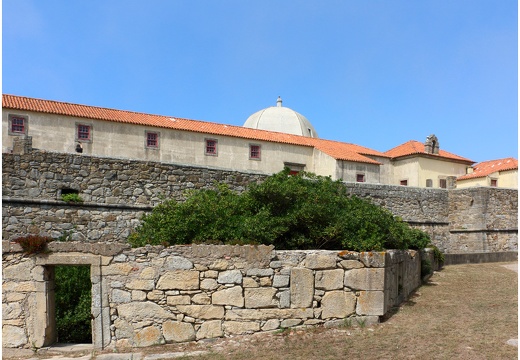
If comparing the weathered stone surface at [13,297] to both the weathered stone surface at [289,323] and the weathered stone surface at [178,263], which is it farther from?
the weathered stone surface at [289,323]

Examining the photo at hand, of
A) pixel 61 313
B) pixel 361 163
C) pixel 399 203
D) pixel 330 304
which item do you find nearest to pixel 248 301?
pixel 330 304

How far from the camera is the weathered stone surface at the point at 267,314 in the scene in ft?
23.9

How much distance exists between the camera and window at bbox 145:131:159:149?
76.6 feet

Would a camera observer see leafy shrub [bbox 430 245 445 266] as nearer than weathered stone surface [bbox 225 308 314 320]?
No

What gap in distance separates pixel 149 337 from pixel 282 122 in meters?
30.9

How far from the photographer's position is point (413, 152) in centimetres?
3253

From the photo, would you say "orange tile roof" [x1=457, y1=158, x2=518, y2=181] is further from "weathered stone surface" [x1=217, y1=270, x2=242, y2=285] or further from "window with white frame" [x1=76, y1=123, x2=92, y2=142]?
"weathered stone surface" [x1=217, y1=270, x2=242, y2=285]

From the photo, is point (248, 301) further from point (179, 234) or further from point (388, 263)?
point (388, 263)

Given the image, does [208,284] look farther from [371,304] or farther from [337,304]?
[371,304]

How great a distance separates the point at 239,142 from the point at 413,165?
1449cm

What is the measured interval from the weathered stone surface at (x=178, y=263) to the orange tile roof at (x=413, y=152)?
91.8ft

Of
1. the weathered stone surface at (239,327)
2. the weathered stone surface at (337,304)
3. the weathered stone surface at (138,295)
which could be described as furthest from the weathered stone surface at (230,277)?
the weathered stone surface at (337,304)

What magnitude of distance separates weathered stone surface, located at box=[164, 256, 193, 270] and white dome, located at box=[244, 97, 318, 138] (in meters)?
29.4

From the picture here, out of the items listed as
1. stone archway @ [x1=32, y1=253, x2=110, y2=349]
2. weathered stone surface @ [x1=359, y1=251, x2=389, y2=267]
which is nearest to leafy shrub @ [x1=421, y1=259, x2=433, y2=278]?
weathered stone surface @ [x1=359, y1=251, x2=389, y2=267]
